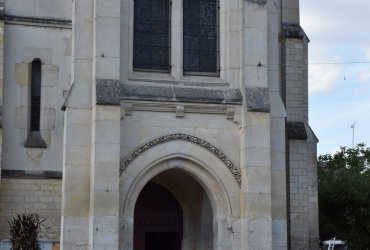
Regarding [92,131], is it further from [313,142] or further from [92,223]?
[313,142]

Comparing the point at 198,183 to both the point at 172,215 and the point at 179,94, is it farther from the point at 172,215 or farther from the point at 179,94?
the point at 179,94

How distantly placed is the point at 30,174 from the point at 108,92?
4907mm

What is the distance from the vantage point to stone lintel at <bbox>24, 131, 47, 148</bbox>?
25219mm

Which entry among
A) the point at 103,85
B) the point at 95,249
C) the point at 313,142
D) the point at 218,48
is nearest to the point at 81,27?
the point at 103,85

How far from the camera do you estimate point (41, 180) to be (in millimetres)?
25109

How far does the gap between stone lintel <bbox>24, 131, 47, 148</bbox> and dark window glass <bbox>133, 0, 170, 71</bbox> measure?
4.49 metres

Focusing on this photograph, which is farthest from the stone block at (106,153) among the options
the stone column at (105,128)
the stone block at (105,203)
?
the stone block at (105,203)

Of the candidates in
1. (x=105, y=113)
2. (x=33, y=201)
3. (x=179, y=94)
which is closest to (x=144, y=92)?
(x=179, y=94)

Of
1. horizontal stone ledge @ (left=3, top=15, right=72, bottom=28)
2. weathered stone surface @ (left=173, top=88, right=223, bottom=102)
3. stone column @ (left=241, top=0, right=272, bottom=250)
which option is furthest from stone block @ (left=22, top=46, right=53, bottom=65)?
stone column @ (left=241, top=0, right=272, bottom=250)

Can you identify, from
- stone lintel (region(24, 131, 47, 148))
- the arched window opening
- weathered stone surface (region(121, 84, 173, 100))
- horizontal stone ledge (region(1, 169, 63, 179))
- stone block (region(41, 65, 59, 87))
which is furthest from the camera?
stone block (region(41, 65, 59, 87))

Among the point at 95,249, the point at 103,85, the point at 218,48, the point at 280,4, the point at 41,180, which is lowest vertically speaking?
the point at 95,249

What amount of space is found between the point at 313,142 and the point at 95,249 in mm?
10863

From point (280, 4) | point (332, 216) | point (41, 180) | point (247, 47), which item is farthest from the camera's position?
point (332, 216)

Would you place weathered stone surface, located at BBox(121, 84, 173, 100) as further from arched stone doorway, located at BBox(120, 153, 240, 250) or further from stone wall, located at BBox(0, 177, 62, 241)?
stone wall, located at BBox(0, 177, 62, 241)
